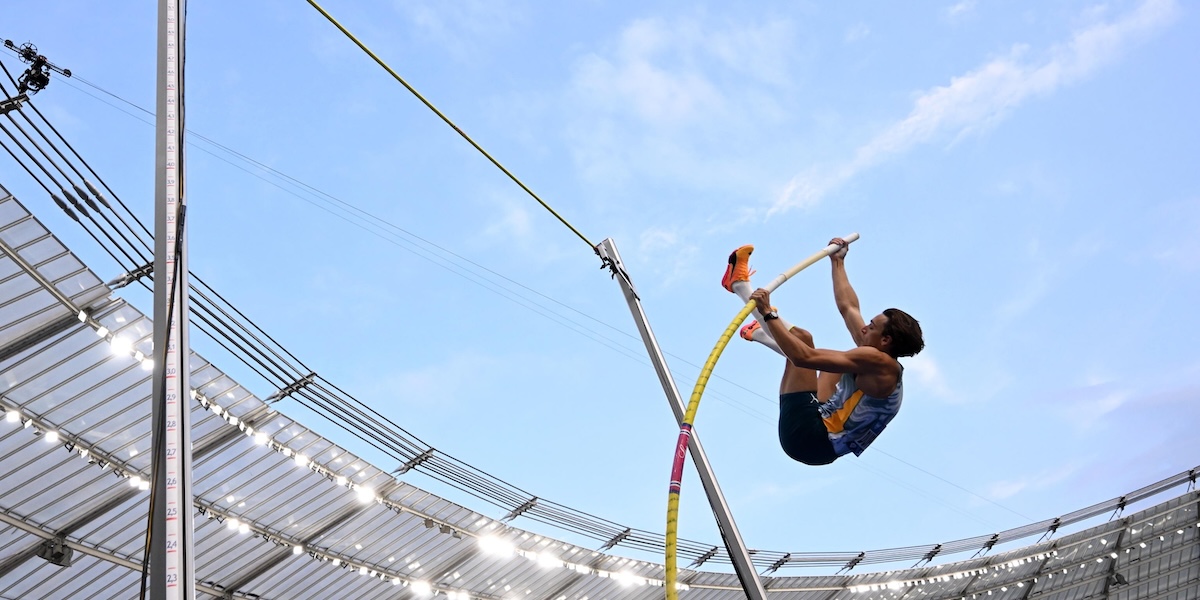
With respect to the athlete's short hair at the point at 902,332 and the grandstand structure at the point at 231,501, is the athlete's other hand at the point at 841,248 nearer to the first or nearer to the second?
the athlete's short hair at the point at 902,332

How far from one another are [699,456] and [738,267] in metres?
1.54

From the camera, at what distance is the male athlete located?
247 inches

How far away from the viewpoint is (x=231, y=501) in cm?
1981

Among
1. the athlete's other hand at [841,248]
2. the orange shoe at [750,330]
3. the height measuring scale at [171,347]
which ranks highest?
the athlete's other hand at [841,248]

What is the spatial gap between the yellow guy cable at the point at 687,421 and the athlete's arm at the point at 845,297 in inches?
3.1

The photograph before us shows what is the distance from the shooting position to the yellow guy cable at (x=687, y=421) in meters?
5.70

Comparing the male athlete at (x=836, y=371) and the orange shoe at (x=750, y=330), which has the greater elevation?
the orange shoe at (x=750, y=330)

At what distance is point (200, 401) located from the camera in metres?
17.3

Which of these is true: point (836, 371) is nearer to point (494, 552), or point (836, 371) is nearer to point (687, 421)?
point (687, 421)

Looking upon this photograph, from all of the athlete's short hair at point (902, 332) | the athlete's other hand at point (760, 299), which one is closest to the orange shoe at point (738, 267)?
the athlete's other hand at point (760, 299)

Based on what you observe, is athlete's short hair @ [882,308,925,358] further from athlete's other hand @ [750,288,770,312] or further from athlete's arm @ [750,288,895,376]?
athlete's other hand @ [750,288,770,312]

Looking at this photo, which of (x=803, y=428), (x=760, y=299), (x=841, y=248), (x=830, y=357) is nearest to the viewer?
(x=830, y=357)

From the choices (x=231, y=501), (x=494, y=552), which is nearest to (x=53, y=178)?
(x=231, y=501)

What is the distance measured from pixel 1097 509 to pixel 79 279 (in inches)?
1065
